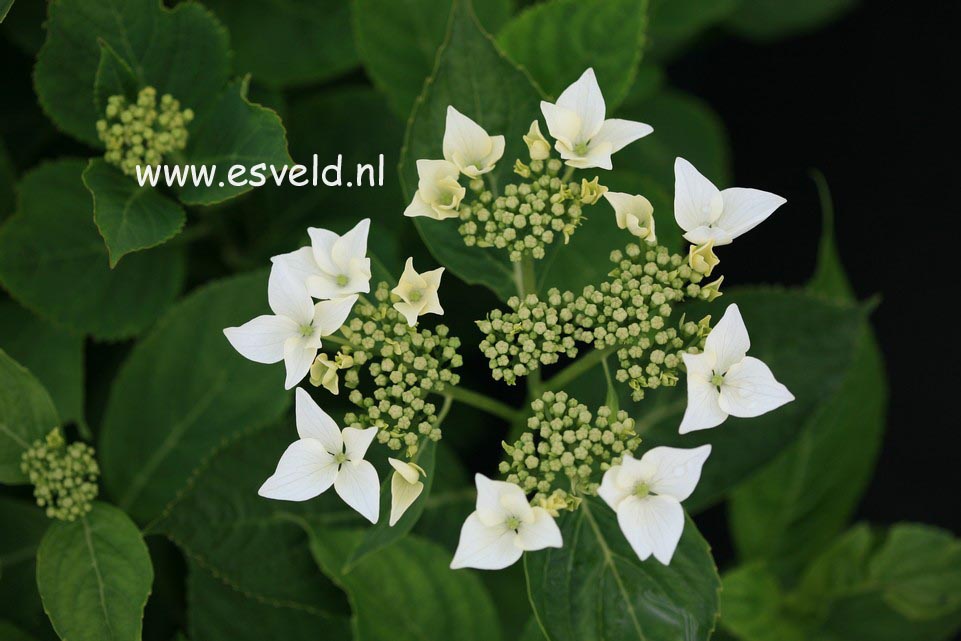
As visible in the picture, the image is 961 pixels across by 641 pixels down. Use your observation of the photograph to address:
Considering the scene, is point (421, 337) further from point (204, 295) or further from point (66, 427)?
point (66, 427)

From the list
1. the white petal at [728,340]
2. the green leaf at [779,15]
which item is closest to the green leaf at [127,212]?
the white petal at [728,340]

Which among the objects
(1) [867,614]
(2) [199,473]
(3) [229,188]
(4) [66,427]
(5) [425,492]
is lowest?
(1) [867,614]

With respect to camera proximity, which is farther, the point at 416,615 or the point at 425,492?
the point at 416,615

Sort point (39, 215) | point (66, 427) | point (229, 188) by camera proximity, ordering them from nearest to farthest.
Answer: point (229, 188)
point (39, 215)
point (66, 427)

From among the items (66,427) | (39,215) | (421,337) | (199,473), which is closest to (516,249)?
(421,337)

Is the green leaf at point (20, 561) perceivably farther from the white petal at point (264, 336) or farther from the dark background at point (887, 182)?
the dark background at point (887, 182)

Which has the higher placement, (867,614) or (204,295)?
(204,295)

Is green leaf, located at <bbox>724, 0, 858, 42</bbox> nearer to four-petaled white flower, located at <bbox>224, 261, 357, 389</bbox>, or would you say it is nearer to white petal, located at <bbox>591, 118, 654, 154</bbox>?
white petal, located at <bbox>591, 118, 654, 154</bbox>
